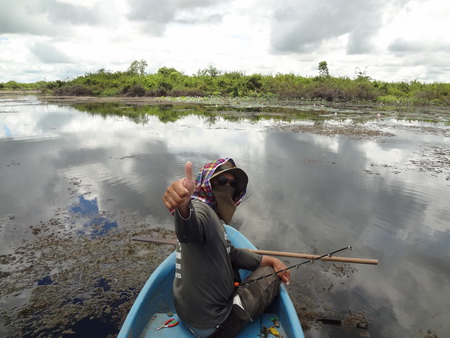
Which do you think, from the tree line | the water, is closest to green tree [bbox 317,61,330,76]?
the tree line

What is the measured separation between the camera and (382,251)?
15.9 ft

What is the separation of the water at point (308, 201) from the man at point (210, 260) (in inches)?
54.8

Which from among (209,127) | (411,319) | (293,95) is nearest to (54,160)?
(209,127)

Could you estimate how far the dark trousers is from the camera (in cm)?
234

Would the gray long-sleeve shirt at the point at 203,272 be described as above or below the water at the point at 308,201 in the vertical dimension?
above

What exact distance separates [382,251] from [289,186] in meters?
2.91

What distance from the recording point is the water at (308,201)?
382 cm

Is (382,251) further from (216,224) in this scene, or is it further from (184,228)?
(184,228)

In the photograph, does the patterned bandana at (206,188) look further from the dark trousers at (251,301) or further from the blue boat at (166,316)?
the blue boat at (166,316)

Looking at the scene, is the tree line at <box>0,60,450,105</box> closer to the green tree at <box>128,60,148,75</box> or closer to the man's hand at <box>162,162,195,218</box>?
the green tree at <box>128,60,148,75</box>

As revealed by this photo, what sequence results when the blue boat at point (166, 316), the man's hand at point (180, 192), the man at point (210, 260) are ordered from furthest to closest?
1. the blue boat at point (166, 316)
2. the man at point (210, 260)
3. the man's hand at point (180, 192)

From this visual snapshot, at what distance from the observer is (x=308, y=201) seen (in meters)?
6.62

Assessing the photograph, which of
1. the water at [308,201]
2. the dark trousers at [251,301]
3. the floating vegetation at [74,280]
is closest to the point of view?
the dark trousers at [251,301]

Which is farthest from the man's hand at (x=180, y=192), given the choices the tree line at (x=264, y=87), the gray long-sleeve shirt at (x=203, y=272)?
the tree line at (x=264, y=87)
